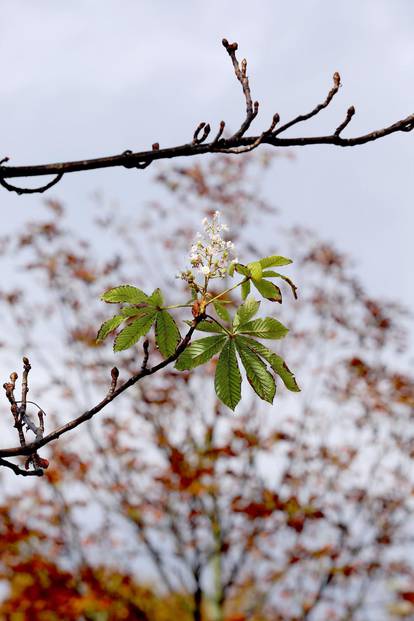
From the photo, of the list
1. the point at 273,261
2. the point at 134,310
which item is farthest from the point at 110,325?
the point at 273,261

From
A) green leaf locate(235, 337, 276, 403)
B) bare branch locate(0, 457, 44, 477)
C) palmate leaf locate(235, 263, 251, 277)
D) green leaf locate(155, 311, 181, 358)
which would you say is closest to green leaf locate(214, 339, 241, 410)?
green leaf locate(235, 337, 276, 403)

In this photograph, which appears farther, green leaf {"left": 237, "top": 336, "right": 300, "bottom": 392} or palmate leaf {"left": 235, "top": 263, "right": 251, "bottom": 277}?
green leaf {"left": 237, "top": 336, "right": 300, "bottom": 392}

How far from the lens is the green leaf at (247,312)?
1895 millimetres

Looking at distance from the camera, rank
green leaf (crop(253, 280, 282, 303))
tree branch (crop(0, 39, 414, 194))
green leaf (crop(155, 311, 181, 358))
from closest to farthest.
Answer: tree branch (crop(0, 39, 414, 194)) < green leaf (crop(253, 280, 282, 303)) < green leaf (crop(155, 311, 181, 358))

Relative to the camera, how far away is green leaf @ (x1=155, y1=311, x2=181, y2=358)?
1.87m

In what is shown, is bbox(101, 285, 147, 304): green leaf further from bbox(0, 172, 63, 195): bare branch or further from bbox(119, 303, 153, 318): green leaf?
bbox(0, 172, 63, 195): bare branch

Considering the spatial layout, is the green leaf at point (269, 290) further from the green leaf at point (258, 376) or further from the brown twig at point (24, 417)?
the brown twig at point (24, 417)

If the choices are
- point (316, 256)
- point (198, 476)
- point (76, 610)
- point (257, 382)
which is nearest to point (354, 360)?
point (316, 256)

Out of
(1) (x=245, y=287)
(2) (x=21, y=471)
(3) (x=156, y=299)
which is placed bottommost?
(2) (x=21, y=471)

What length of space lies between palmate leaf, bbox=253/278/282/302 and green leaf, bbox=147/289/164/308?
0.30m

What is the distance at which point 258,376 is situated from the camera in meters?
1.83

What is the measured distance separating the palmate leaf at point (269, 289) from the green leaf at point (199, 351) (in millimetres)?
222

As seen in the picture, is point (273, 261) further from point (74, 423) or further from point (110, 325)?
point (74, 423)

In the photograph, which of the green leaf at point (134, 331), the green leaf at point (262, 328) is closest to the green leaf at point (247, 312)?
the green leaf at point (262, 328)
